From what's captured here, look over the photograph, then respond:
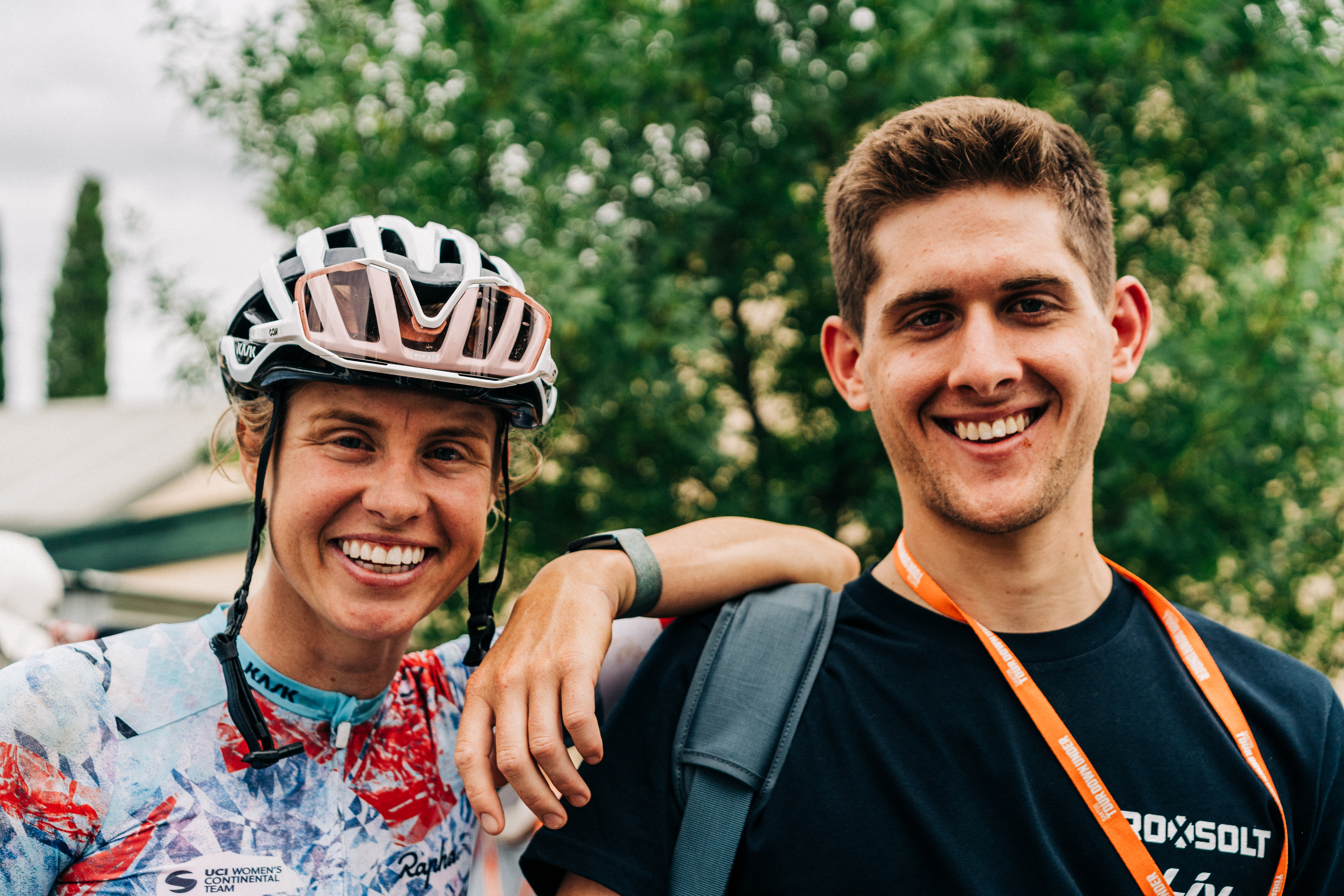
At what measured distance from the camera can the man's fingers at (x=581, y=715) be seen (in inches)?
68.7

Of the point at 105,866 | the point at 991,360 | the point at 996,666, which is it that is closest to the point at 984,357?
the point at 991,360

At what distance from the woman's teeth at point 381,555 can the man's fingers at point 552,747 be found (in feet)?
1.67

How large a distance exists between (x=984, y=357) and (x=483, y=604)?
1.28 metres

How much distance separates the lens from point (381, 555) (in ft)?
6.93

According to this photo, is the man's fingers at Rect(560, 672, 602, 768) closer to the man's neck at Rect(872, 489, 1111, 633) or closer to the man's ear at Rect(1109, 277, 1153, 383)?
the man's neck at Rect(872, 489, 1111, 633)

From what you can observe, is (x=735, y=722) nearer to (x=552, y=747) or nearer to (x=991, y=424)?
(x=552, y=747)

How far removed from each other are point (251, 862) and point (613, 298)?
330 cm

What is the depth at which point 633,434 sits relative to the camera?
538 centimetres

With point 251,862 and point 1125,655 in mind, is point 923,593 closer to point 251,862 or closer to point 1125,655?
point 1125,655

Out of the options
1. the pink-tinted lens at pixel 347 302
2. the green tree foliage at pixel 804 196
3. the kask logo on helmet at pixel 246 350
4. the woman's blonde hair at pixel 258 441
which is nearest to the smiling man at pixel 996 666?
the woman's blonde hair at pixel 258 441

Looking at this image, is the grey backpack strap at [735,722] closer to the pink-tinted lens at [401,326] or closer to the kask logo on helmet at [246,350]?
the pink-tinted lens at [401,326]

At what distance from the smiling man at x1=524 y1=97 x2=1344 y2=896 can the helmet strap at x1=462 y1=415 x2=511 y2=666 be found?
0.43m

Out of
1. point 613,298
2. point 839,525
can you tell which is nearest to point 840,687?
point 613,298

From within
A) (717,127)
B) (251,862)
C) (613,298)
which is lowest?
(251,862)
